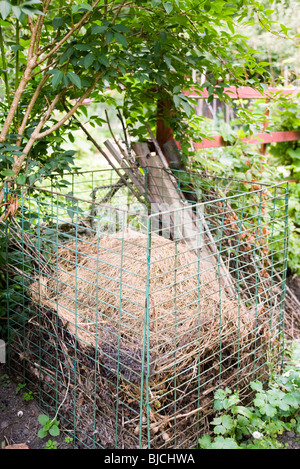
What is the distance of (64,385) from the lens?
1817 millimetres

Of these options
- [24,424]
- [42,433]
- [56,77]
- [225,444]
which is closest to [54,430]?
[42,433]

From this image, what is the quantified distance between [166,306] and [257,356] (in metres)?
0.60

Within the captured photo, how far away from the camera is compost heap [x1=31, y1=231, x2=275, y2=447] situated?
1.62 m

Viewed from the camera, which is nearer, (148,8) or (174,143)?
(148,8)

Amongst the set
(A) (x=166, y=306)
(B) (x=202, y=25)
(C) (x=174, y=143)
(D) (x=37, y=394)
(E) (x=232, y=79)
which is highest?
(B) (x=202, y=25)

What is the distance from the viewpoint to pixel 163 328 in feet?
5.80

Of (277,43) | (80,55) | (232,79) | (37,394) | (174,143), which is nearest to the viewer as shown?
(80,55)

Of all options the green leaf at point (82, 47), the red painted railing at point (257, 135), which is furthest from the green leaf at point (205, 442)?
the red painted railing at point (257, 135)

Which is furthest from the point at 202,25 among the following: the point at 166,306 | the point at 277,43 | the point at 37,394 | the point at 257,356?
the point at 277,43

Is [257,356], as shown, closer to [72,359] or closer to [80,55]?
[72,359]

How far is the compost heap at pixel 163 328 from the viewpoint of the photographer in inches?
63.7

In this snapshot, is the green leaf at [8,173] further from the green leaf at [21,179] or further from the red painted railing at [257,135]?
the red painted railing at [257,135]

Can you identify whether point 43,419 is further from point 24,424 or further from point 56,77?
point 56,77

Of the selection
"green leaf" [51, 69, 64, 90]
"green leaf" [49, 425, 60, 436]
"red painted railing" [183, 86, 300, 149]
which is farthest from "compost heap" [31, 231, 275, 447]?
"red painted railing" [183, 86, 300, 149]
